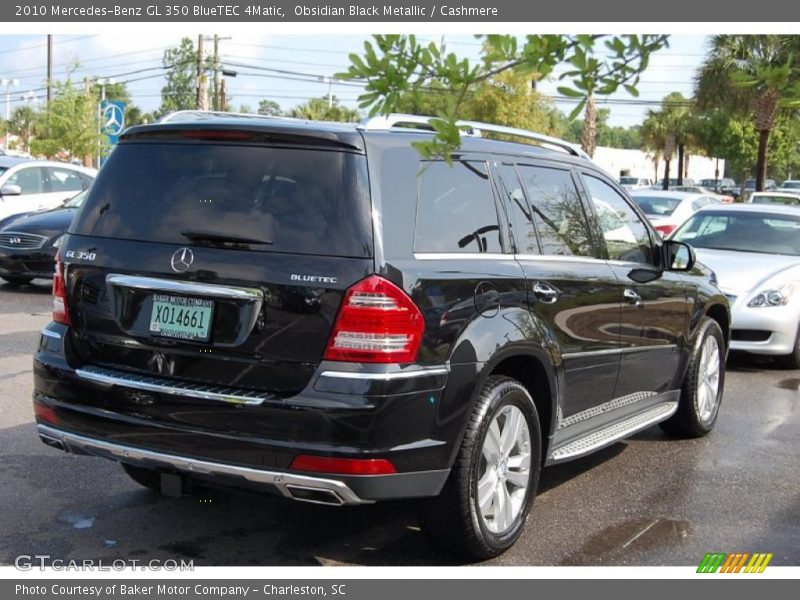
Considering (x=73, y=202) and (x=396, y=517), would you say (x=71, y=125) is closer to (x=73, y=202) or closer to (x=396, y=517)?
(x=73, y=202)

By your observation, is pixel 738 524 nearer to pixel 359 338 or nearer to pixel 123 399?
pixel 359 338

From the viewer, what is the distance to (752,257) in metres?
10.4

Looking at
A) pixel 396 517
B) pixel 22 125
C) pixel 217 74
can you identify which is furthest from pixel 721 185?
pixel 396 517

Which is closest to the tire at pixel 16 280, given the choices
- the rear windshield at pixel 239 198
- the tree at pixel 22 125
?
the rear windshield at pixel 239 198

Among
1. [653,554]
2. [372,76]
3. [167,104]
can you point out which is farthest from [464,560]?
[167,104]

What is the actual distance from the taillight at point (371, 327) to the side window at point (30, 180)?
564 inches

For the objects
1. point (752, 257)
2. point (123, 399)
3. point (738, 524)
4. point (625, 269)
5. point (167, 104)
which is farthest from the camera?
point (167, 104)

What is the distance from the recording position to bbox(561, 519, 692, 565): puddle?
186 inches

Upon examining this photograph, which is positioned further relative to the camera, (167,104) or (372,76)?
(167,104)

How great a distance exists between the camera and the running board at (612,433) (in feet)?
17.0

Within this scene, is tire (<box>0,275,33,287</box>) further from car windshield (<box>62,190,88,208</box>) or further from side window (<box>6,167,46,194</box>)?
side window (<box>6,167,46,194</box>)

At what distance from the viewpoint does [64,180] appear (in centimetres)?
1745

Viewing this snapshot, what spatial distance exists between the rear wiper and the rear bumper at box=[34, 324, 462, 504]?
2.03 feet

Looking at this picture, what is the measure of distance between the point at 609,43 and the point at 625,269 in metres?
3.06
